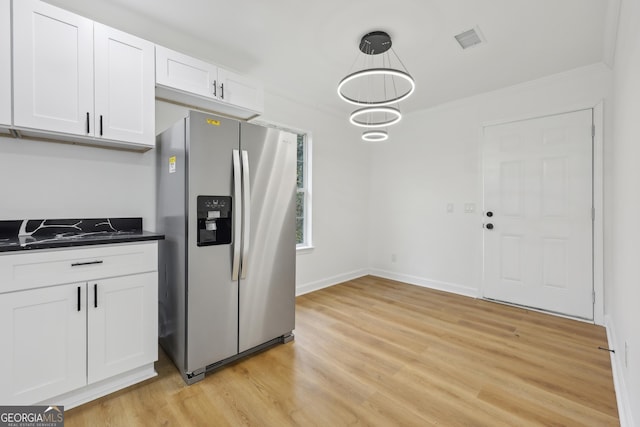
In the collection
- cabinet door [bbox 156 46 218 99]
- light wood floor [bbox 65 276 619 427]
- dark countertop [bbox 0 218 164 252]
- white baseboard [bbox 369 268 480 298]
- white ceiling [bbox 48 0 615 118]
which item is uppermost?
white ceiling [bbox 48 0 615 118]

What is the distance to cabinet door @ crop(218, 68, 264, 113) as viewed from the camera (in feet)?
8.54

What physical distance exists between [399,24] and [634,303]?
2.36 m

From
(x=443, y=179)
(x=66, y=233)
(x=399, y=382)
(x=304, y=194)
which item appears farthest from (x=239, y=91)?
(x=443, y=179)

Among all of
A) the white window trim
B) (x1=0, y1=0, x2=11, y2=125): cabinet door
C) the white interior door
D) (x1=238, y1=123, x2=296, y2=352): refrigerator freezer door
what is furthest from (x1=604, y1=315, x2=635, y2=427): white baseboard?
(x1=0, y1=0, x2=11, y2=125): cabinet door

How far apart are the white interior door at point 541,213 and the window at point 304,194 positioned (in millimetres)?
2337

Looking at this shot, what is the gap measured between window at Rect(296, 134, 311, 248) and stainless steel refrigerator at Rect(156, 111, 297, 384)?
5.07 ft

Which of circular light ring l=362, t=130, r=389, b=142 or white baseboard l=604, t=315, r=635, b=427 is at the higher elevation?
circular light ring l=362, t=130, r=389, b=142

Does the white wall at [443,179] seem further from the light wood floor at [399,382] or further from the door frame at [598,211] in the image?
the light wood floor at [399,382]

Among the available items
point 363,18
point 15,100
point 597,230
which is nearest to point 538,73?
point 597,230

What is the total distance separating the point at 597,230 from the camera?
9.59 ft

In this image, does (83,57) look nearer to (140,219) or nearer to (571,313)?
(140,219)

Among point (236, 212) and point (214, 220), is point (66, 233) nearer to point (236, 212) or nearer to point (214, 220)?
point (214, 220)

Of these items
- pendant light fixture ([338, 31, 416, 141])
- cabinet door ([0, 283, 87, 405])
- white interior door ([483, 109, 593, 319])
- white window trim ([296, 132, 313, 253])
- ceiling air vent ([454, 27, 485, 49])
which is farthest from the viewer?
white window trim ([296, 132, 313, 253])

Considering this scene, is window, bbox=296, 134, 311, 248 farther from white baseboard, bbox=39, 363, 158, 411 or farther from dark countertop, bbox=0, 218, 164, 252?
white baseboard, bbox=39, 363, 158, 411
